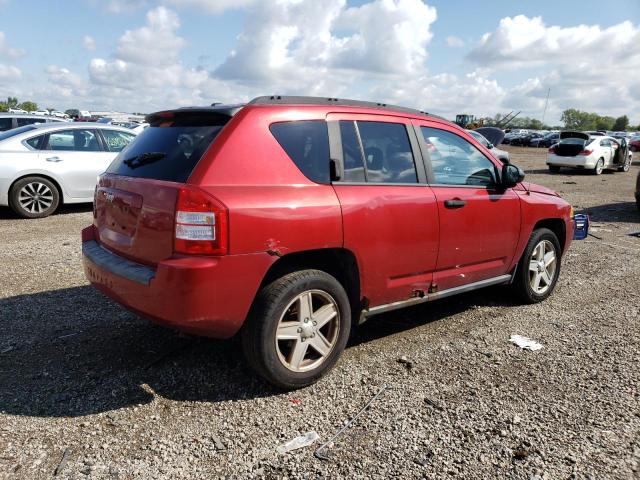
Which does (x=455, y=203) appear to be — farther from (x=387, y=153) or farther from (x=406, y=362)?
(x=406, y=362)

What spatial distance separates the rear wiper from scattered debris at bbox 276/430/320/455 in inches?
75.0

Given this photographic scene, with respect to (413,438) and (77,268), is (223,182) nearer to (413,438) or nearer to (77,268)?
(413,438)

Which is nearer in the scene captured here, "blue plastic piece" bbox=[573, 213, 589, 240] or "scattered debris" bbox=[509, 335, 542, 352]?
"scattered debris" bbox=[509, 335, 542, 352]

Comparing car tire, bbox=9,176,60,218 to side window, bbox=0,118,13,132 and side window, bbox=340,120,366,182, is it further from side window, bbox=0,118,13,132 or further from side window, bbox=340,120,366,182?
side window, bbox=340,120,366,182

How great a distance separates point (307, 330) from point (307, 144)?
1195 mm

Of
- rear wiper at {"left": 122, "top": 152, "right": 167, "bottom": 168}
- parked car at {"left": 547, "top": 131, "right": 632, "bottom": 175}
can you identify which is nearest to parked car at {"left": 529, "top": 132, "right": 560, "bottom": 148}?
parked car at {"left": 547, "top": 131, "right": 632, "bottom": 175}

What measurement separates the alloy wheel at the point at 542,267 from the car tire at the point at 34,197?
25.6 ft

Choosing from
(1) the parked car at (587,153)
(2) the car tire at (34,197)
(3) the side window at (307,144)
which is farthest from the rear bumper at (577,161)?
(3) the side window at (307,144)

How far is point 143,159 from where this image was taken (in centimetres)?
346

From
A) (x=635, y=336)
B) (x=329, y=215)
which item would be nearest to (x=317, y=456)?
(x=329, y=215)

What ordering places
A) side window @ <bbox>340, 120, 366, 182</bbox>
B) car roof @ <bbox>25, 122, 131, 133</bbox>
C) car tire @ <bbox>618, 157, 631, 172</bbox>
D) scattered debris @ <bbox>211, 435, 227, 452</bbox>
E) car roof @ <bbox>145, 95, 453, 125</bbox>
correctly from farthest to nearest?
car tire @ <bbox>618, 157, 631, 172</bbox> < car roof @ <bbox>25, 122, 131, 133</bbox> < side window @ <bbox>340, 120, 366, 182</bbox> < car roof @ <bbox>145, 95, 453, 125</bbox> < scattered debris @ <bbox>211, 435, 227, 452</bbox>

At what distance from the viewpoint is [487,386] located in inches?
138

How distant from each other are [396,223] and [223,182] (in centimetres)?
129

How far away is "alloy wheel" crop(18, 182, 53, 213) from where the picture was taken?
8781mm
